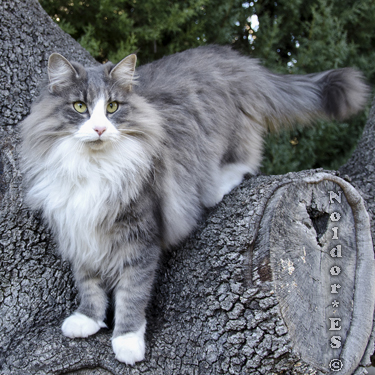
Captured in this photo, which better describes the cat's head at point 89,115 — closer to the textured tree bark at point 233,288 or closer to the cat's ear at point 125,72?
the cat's ear at point 125,72

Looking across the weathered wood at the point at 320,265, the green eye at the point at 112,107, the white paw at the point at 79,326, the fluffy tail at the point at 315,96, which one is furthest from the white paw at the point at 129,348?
the fluffy tail at the point at 315,96

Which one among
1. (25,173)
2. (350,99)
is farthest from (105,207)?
(350,99)

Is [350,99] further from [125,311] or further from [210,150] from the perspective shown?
[125,311]

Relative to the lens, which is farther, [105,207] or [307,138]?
[307,138]

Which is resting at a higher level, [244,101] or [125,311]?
[244,101]

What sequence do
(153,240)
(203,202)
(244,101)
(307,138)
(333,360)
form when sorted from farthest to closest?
(307,138) < (244,101) < (203,202) < (153,240) < (333,360)

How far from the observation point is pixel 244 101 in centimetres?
224

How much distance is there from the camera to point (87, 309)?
69.6 inches

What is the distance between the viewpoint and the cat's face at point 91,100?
1.59 m

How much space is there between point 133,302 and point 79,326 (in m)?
0.25

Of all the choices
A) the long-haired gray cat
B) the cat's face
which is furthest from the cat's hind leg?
the cat's face

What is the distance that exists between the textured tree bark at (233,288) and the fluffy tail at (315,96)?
2.28 ft

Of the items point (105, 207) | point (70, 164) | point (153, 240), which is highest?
point (70, 164)

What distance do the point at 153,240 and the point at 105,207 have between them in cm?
27
